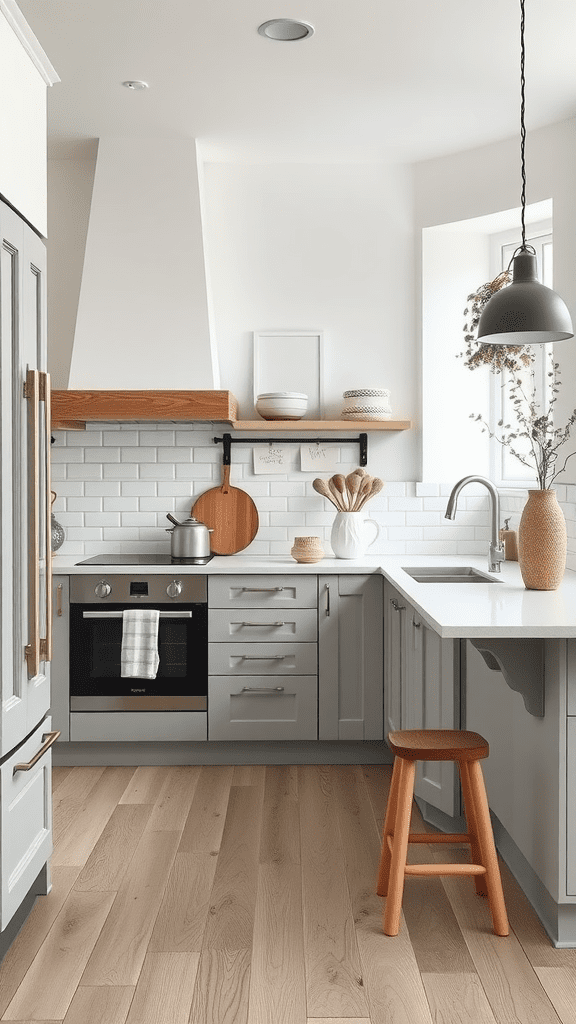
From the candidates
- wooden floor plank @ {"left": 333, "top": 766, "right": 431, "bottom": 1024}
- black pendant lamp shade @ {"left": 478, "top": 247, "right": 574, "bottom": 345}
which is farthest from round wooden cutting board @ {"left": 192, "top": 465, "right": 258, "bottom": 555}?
black pendant lamp shade @ {"left": 478, "top": 247, "right": 574, "bottom": 345}

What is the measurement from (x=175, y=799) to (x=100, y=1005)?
57.6 inches

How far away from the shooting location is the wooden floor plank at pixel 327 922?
2.18 m

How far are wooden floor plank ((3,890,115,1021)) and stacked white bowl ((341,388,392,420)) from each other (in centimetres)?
256

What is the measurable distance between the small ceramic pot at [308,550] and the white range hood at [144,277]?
879 mm

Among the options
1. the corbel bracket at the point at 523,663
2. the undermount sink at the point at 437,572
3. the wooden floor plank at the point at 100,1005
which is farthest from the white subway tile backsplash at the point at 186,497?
the wooden floor plank at the point at 100,1005

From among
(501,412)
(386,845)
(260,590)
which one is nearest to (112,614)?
(260,590)

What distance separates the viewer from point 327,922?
256cm

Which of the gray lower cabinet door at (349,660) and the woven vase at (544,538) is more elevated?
the woven vase at (544,538)

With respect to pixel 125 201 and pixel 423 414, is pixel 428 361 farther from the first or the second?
pixel 125 201

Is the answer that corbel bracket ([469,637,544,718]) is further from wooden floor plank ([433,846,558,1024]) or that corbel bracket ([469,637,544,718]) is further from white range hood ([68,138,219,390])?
white range hood ([68,138,219,390])

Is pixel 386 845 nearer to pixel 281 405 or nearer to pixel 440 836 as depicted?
pixel 440 836

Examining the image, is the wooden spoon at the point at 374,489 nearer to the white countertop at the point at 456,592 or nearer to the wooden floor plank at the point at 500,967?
the white countertop at the point at 456,592

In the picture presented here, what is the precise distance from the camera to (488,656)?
268 centimetres

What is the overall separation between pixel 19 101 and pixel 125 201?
195 cm
